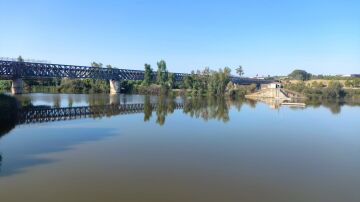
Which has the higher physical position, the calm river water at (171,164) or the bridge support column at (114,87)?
the bridge support column at (114,87)

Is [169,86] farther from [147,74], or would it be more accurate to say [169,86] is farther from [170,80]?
[147,74]

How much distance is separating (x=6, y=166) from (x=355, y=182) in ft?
46.7

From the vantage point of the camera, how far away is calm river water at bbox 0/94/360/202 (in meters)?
11.8

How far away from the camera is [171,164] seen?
15578mm

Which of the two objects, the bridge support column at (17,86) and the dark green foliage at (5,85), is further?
the dark green foliage at (5,85)

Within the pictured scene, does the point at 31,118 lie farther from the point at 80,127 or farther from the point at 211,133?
the point at 211,133

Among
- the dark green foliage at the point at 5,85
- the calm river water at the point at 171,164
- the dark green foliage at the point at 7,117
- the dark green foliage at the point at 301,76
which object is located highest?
the dark green foliage at the point at 301,76

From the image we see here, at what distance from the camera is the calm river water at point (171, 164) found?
11.8 m

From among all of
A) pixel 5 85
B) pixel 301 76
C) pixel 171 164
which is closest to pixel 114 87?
pixel 5 85

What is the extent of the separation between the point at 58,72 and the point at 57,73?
0.36 meters

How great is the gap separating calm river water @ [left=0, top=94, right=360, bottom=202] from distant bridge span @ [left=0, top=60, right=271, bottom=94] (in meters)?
39.4

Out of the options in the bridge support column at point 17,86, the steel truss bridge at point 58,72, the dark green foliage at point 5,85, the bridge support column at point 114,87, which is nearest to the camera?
the steel truss bridge at point 58,72

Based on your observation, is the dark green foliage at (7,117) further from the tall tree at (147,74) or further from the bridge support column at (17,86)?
the tall tree at (147,74)

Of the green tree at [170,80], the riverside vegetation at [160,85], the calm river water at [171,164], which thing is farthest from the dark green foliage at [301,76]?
the calm river water at [171,164]
